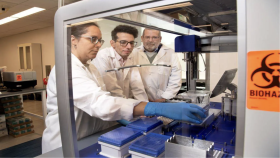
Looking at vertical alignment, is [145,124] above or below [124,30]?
below

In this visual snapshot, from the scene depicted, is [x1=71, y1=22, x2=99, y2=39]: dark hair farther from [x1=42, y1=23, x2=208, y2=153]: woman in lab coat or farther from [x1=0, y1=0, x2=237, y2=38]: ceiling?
[x1=0, y1=0, x2=237, y2=38]: ceiling

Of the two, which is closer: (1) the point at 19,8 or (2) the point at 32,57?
(1) the point at 19,8

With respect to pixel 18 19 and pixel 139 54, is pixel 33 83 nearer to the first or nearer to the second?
pixel 18 19

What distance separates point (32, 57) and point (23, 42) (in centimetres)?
143

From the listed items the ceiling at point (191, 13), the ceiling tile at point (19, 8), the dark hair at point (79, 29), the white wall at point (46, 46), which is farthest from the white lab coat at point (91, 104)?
the ceiling tile at point (19, 8)

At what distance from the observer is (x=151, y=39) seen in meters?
1.42

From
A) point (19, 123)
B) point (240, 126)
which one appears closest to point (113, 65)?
point (240, 126)

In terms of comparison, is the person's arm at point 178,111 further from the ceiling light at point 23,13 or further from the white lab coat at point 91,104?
the ceiling light at point 23,13

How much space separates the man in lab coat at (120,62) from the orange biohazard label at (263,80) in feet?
2.31

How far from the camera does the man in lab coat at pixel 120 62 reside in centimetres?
115

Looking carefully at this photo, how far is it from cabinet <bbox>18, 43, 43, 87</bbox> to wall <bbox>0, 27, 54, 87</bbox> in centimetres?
15

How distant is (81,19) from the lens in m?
0.81

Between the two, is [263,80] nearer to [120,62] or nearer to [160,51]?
[120,62]

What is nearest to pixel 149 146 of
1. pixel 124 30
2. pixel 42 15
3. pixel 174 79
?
pixel 124 30
